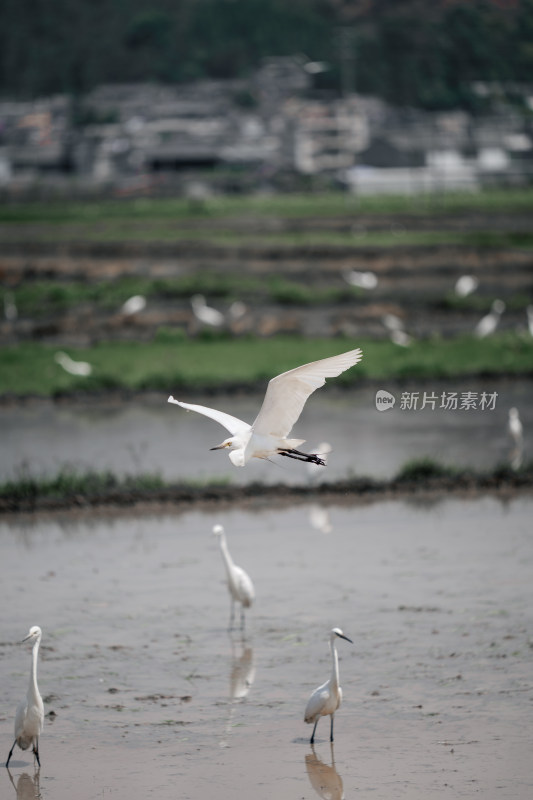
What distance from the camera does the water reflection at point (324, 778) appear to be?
8.74 meters

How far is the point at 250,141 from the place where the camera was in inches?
5054

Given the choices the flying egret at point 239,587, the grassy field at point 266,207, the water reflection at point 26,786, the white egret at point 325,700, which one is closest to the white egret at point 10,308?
the flying egret at point 239,587

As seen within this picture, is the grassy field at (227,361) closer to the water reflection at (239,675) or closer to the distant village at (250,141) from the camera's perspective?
the water reflection at (239,675)

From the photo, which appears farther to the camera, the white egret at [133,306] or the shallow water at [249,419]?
the white egret at [133,306]

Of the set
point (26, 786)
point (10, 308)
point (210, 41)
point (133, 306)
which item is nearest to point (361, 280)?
point (133, 306)

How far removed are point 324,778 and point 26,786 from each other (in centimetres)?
203

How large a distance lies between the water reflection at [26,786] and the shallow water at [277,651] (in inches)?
1.4

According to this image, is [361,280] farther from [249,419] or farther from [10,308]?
[249,419]

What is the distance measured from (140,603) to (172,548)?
1919mm

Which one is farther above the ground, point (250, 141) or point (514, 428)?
point (514, 428)

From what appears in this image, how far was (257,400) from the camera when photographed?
73.6 ft

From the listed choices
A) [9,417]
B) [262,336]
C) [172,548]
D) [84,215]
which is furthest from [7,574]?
[84,215]

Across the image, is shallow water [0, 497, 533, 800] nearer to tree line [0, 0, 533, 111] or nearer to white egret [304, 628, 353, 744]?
white egret [304, 628, 353, 744]

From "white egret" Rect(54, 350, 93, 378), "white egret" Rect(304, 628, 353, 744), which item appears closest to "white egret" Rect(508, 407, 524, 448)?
"white egret" Rect(54, 350, 93, 378)
